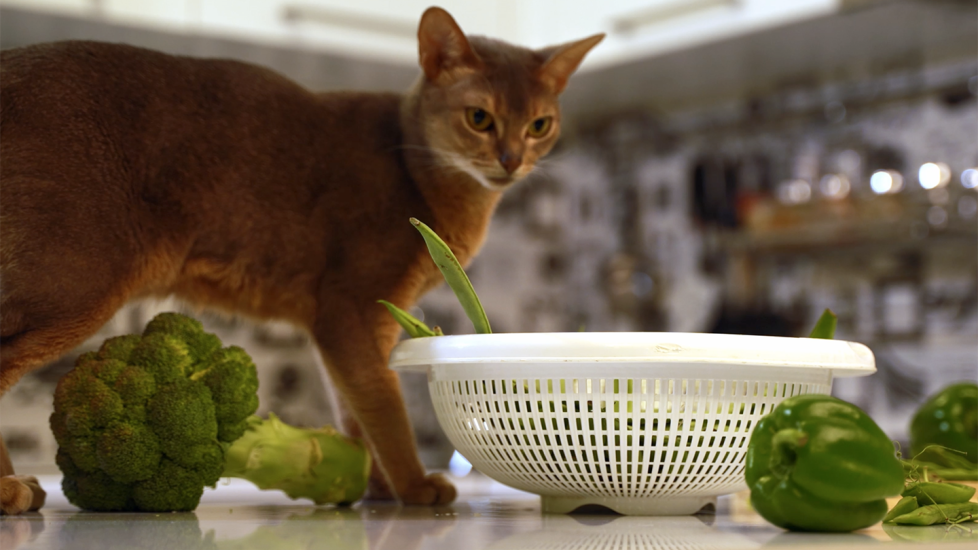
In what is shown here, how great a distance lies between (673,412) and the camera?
33.2 inches

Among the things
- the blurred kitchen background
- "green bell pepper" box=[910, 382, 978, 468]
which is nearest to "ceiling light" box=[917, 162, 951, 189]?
the blurred kitchen background

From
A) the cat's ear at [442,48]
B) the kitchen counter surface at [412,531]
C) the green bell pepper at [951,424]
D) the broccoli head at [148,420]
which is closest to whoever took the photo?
the kitchen counter surface at [412,531]

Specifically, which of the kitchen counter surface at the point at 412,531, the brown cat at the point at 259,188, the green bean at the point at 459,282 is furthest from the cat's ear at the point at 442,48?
the kitchen counter surface at the point at 412,531

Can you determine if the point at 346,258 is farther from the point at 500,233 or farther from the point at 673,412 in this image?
the point at 500,233

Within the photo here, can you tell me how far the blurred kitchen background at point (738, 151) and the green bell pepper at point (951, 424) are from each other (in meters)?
1.08

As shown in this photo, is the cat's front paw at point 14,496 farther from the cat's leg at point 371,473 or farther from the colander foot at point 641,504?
the colander foot at point 641,504

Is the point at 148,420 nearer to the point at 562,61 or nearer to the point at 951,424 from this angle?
the point at 562,61

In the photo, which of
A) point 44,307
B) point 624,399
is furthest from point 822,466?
point 44,307

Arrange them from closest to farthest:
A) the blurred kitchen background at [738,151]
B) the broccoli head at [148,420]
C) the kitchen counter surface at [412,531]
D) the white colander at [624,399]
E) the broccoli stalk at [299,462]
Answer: the kitchen counter surface at [412,531], the white colander at [624,399], the broccoli head at [148,420], the broccoli stalk at [299,462], the blurred kitchen background at [738,151]

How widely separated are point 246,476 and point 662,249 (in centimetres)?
231

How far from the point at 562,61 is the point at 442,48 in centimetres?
16

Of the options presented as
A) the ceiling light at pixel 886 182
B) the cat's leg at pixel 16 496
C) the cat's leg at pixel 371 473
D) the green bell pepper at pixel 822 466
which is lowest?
the cat's leg at pixel 371 473

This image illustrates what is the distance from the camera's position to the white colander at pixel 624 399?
0.82 metres

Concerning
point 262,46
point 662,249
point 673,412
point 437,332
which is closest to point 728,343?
point 673,412
